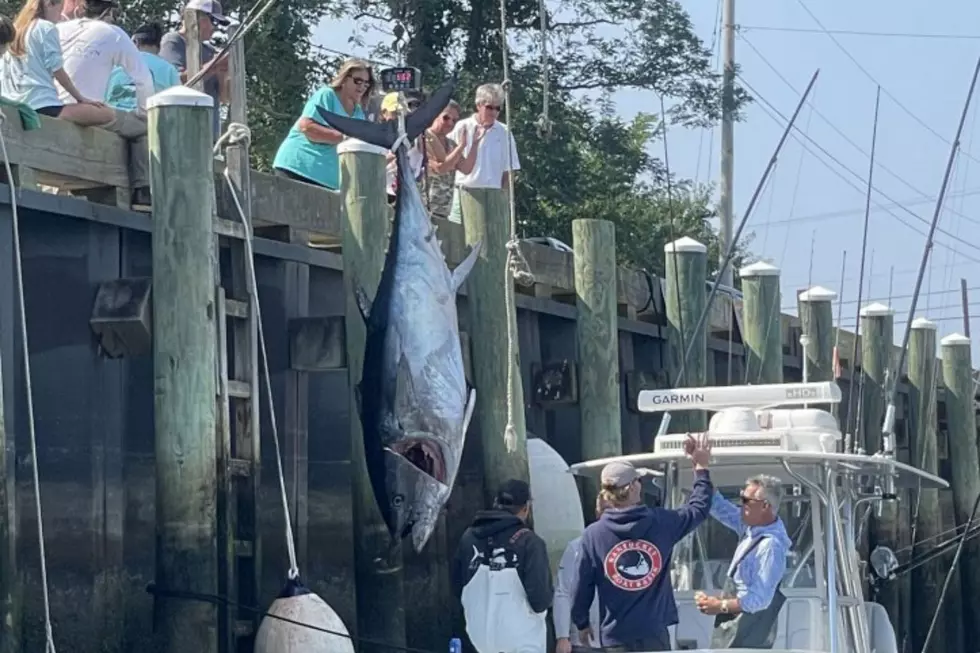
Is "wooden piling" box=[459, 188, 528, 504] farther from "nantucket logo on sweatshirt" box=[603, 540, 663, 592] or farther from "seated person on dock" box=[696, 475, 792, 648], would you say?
"nantucket logo on sweatshirt" box=[603, 540, 663, 592]

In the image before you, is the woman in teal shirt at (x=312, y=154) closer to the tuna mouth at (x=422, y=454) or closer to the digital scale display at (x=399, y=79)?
the digital scale display at (x=399, y=79)

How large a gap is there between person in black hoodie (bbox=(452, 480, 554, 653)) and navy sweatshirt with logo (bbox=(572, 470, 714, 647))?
1.76 feet

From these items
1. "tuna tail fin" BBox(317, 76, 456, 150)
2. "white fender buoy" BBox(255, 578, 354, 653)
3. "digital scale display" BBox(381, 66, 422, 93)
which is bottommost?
"white fender buoy" BBox(255, 578, 354, 653)

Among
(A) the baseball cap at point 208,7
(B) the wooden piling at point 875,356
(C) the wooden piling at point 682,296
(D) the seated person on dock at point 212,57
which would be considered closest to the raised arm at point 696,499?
(D) the seated person on dock at point 212,57

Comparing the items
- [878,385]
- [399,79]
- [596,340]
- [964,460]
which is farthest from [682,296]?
[964,460]

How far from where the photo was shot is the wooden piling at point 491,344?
31.8 ft

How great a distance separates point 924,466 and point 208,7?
8059 millimetres

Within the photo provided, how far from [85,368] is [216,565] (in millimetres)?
982

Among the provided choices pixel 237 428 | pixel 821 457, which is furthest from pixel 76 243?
pixel 821 457

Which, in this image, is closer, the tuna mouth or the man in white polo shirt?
the tuna mouth

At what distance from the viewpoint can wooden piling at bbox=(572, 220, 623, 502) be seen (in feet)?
35.1

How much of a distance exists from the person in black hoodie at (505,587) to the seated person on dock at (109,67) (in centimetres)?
213

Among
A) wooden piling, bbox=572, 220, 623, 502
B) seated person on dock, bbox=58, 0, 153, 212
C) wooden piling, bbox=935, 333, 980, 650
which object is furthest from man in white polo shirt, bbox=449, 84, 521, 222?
wooden piling, bbox=935, 333, 980, 650

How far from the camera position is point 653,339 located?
12.7 m
